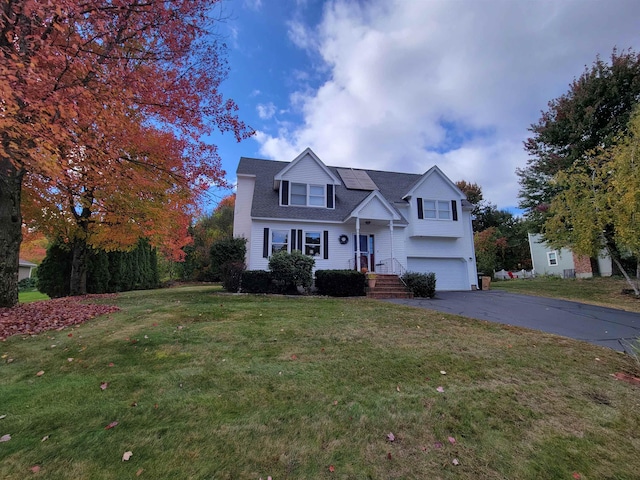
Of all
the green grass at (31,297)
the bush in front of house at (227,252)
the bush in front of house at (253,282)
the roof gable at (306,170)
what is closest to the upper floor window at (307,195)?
the roof gable at (306,170)

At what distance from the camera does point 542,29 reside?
10.5 meters

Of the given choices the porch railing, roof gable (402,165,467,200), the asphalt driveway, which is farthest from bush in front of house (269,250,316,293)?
roof gable (402,165,467,200)

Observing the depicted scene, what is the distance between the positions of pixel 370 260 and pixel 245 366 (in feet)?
42.3

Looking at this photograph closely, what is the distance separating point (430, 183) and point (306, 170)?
7.64m

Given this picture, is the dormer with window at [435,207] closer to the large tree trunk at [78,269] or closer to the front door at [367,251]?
the front door at [367,251]

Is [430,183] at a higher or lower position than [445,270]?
higher

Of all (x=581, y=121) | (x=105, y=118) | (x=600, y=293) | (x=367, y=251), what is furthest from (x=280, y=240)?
(x=581, y=121)

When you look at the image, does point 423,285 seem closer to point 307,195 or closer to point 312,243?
point 312,243

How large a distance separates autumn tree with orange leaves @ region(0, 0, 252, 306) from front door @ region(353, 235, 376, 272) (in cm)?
884

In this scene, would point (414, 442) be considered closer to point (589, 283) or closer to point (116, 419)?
point (116, 419)

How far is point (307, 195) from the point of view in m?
16.2

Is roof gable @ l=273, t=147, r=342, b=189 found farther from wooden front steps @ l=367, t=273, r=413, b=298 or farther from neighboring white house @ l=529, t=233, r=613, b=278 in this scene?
neighboring white house @ l=529, t=233, r=613, b=278

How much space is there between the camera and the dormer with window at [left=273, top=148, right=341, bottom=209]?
630 inches

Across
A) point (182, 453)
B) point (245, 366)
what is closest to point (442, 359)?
point (245, 366)
